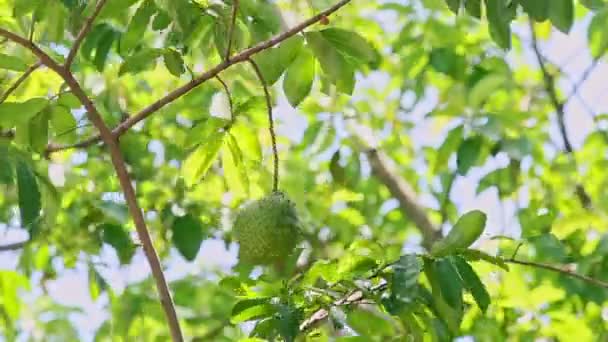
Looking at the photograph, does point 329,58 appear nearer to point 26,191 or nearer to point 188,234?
point 26,191

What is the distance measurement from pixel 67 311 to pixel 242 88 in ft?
3.37

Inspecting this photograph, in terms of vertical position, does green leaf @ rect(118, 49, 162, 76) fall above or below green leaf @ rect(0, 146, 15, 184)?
above

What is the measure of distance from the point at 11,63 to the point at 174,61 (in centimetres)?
29

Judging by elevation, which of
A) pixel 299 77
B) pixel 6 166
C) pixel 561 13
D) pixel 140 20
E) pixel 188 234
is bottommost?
pixel 188 234

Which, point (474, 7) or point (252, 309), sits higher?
point (474, 7)

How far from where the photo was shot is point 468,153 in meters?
3.18

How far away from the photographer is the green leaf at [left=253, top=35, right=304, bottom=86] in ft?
6.04

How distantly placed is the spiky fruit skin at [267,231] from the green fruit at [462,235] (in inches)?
12.0

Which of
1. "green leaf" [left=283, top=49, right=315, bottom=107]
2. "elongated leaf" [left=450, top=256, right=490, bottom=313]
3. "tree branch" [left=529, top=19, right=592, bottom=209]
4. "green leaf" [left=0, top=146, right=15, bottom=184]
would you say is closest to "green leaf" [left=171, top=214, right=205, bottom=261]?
"green leaf" [left=283, top=49, right=315, bottom=107]

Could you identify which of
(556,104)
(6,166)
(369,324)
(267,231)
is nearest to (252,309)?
(267,231)

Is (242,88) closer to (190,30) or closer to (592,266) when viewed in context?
(190,30)

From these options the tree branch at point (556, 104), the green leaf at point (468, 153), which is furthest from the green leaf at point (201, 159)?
the tree branch at point (556, 104)

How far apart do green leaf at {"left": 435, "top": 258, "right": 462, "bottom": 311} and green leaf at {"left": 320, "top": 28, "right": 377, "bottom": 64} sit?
386mm

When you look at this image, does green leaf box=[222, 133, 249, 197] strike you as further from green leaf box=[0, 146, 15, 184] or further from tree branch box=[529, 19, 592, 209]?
tree branch box=[529, 19, 592, 209]
